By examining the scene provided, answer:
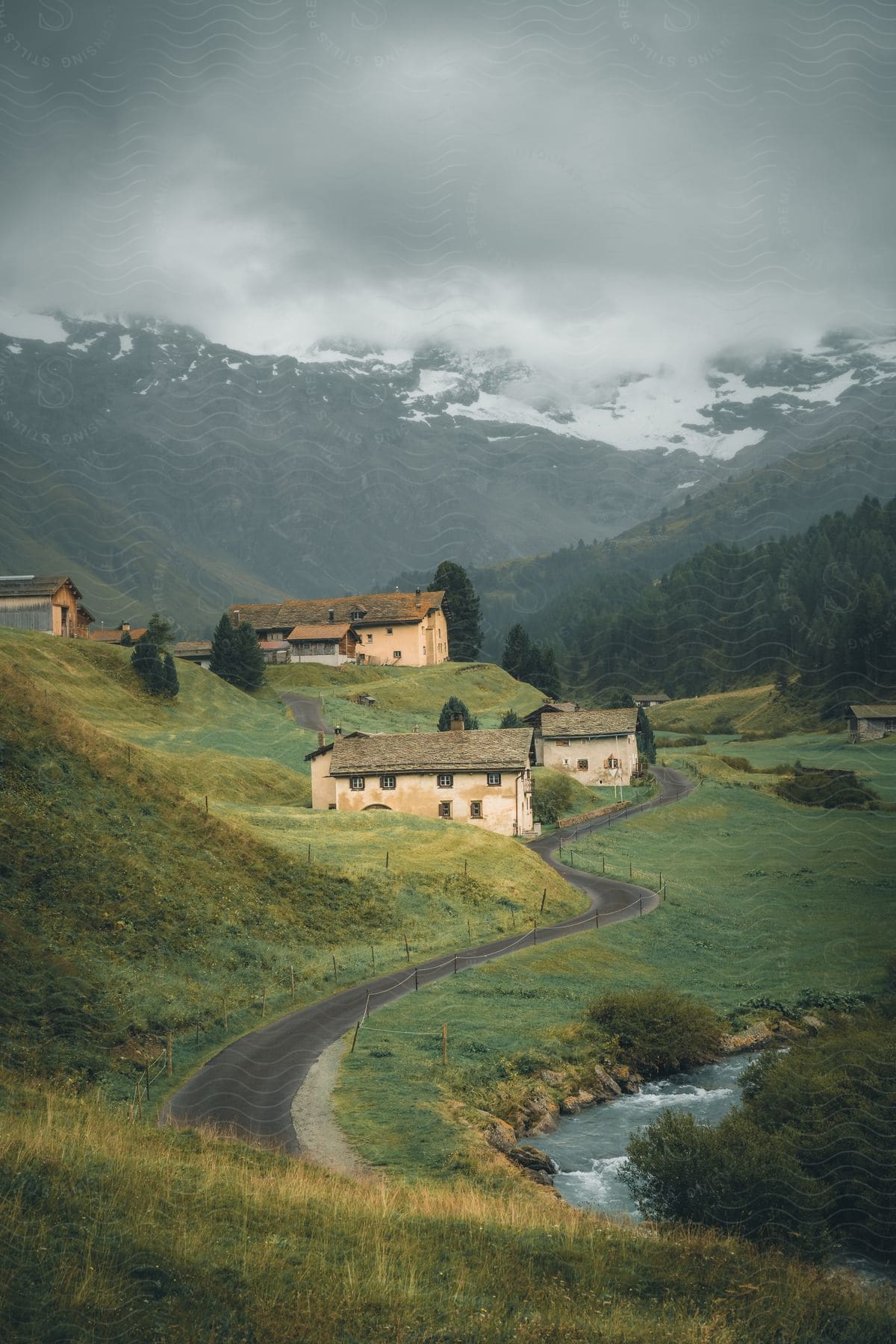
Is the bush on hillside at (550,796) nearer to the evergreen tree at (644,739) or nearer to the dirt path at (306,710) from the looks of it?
the evergreen tree at (644,739)

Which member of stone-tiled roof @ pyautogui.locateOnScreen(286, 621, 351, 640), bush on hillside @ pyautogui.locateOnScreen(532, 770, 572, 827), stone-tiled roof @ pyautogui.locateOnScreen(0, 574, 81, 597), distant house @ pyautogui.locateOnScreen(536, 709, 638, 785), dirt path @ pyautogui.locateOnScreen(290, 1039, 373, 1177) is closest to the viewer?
dirt path @ pyautogui.locateOnScreen(290, 1039, 373, 1177)

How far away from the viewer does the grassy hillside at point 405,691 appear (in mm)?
105125

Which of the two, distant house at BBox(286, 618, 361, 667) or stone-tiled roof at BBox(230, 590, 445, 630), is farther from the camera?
stone-tiled roof at BBox(230, 590, 445, 630)

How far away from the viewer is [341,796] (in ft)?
231

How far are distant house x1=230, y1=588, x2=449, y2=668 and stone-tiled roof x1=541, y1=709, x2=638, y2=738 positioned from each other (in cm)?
4166

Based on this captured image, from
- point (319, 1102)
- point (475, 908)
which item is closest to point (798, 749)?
point (475, 908)

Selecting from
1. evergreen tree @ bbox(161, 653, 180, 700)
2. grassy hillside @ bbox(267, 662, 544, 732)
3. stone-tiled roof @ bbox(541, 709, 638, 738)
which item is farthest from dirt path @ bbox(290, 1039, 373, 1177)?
grassy hillside @ bbox(267, 662, 544, 732)

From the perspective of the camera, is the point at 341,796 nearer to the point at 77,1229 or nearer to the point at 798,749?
the point at 77,1229

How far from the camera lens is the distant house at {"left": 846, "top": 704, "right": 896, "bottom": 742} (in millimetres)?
120938

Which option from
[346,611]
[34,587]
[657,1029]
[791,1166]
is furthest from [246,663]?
[791,1166]

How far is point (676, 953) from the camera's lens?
1905 inches

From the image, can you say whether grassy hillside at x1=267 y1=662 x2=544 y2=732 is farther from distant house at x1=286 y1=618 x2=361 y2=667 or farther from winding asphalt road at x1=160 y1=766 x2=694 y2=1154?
winding asphalt road at x1=160 y1=766 x2=694 y2=1154

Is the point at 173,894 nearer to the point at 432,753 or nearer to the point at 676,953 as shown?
the point at 676,953

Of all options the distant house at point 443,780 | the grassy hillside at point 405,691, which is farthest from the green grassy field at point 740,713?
the distant house at point 443,780
